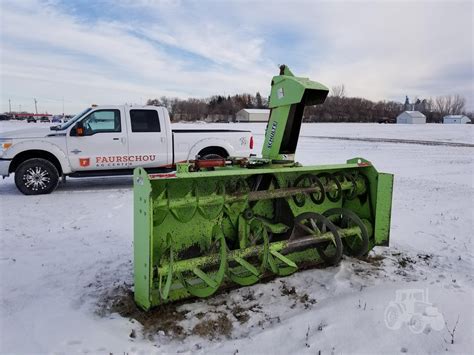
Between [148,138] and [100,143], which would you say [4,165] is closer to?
[100,143]

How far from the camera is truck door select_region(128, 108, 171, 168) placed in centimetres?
933

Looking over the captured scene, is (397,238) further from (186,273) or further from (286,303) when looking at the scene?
(186,273)

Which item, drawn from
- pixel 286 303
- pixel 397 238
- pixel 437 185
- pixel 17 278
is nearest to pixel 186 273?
pixel 286 303

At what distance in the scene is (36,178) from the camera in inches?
337

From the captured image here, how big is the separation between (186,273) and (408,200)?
5.87 m

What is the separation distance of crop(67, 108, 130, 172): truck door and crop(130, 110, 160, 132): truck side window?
0.26m

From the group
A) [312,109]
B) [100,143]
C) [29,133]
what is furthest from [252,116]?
[29,133]

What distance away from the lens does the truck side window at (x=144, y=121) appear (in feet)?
30.8

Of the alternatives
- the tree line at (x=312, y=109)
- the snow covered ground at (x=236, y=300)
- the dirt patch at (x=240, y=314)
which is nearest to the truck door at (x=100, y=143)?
the snow covered ground at (x=236, y=300)

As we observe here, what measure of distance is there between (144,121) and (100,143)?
117 cm

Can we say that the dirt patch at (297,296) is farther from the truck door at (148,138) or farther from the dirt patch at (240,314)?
the truck door at (148,138)

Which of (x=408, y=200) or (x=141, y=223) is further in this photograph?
(x=408, y=200)

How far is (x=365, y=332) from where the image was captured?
3.23 meters

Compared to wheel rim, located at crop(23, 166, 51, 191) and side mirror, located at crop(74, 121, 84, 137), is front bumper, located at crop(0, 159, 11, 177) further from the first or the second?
side mirror, located at crop(74, 121, 84, 137)
